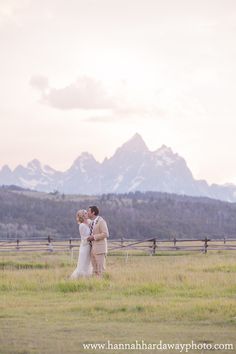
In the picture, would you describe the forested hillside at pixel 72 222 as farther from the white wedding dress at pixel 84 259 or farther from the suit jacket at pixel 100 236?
the suit jacket at pixel 100 236

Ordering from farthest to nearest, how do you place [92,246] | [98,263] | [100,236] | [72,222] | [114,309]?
[72,222], [92,246], [98,263], [100,236], [114,309]

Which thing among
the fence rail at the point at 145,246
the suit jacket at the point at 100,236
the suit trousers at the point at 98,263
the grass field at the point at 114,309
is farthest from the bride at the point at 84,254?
the fence rail at the point at 145,246

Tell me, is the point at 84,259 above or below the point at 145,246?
below

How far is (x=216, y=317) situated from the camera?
14.1 meters

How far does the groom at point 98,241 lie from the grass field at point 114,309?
0.33 metres

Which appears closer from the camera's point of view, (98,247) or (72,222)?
(98,247)

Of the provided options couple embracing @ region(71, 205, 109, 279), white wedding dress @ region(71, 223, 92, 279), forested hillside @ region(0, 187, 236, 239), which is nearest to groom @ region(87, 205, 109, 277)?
couple embracing @ region(71, 205, 109, 279)

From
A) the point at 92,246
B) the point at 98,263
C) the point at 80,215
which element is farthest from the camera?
the point at 80,215

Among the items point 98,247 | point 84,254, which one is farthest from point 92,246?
point 84,254

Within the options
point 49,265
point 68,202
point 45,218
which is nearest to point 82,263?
point 49,265

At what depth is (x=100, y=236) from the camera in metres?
20.5

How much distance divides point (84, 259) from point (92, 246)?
40 centimetres

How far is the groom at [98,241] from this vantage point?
67.5ft

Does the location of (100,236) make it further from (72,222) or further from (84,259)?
(72,222)
